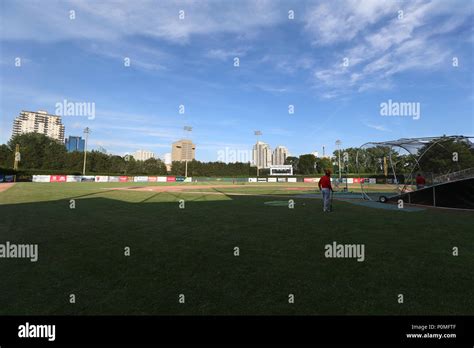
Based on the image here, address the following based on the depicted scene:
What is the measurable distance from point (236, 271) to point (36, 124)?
598 ft

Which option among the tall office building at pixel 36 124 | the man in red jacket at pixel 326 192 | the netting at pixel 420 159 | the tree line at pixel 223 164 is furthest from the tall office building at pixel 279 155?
the man in red jacket at pixel 326 192

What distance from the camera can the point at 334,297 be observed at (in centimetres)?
365

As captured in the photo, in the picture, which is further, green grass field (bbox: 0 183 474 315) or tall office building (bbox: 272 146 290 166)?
Result: tall office building (bbox: 272 146 290 166)

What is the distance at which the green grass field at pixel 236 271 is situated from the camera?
3.47 metres

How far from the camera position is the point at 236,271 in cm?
471

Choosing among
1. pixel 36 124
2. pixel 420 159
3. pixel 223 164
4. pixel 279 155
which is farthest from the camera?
pixel 279 155

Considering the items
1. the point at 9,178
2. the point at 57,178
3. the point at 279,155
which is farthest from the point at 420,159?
the point at 279,155

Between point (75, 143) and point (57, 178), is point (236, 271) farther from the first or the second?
point (75, 143)

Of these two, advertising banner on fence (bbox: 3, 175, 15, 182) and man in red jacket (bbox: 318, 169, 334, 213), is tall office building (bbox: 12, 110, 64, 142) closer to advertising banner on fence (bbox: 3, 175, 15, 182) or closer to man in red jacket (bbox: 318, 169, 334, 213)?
advertising banner on fence (bbox: 3, 175, 15, 182)

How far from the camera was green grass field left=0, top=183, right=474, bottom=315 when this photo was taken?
11.4ft

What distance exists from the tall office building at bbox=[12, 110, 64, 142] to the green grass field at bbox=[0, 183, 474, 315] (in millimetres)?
167562

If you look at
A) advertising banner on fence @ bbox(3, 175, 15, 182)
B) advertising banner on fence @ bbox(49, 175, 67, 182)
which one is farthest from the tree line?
advertising banner on fence @ bbox(3, 175, 15, 182)

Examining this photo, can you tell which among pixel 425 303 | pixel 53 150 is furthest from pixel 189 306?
pixel 53 150

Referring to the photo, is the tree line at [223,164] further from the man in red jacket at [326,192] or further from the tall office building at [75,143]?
the tall office building at [75,143]
